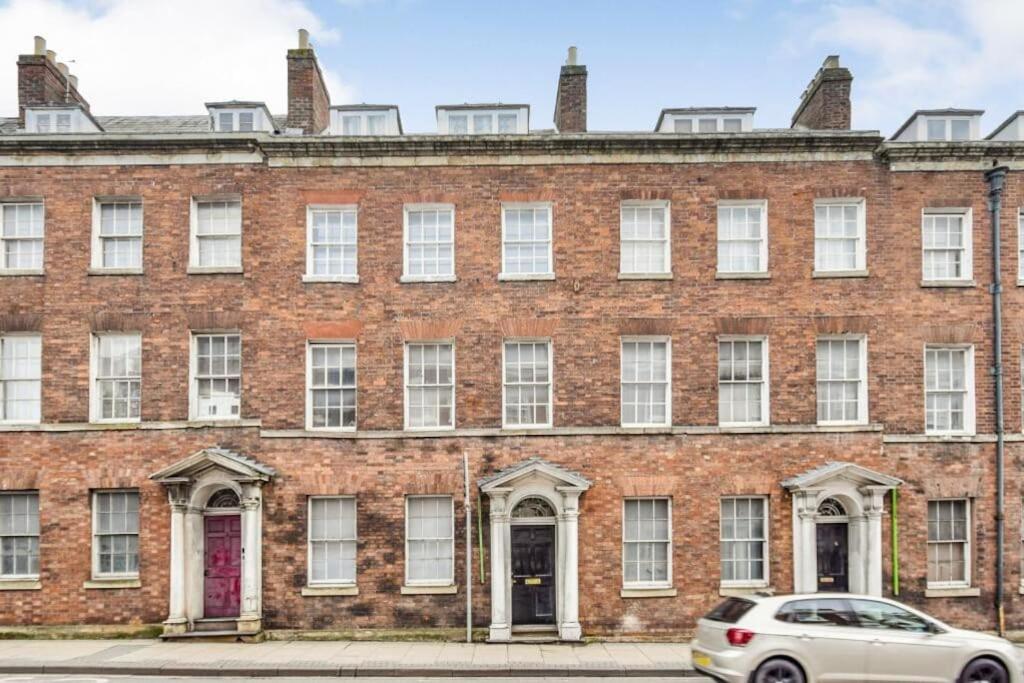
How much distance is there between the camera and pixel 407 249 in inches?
676

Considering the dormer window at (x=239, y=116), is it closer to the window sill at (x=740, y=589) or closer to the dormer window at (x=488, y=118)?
the dormer window at (x=488, y=118)

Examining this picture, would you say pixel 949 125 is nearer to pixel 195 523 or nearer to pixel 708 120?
pixel 708 120

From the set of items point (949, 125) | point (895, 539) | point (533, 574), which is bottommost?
point (533, 574)

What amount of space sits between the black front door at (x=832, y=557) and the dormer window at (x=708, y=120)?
9.17 m

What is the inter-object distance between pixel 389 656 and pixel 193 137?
11433mm

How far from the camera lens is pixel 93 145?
55.8 feet

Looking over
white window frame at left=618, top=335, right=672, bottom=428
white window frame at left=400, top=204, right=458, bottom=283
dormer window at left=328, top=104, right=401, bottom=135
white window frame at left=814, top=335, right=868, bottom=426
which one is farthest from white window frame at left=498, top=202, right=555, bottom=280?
white window frame at left=814, top=335, right=868, bottom=426

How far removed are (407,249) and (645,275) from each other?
519cm

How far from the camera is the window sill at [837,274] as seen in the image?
1695cm

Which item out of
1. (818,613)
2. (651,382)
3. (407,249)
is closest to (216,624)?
(407,249)

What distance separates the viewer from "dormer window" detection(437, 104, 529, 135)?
18.1 metres

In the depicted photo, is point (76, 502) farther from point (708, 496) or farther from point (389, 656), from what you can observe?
point (708, 496)

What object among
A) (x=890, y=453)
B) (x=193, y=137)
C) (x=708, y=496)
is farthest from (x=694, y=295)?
(x=193, y=137)

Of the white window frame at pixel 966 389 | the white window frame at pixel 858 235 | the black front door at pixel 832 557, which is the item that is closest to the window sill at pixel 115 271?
the white window frame at pixel 858 235
